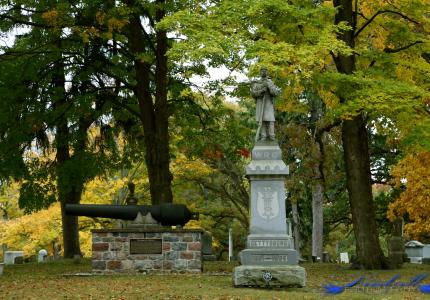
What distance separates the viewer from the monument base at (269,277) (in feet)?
41.9

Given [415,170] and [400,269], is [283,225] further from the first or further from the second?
[415,170]

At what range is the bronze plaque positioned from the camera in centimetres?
1719

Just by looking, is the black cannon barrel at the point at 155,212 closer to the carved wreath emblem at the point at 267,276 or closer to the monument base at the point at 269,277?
the monument base at the point at 269,277

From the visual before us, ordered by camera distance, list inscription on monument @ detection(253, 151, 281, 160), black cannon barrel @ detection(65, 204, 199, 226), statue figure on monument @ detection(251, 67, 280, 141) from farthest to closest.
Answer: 1. black cannon barrel @ detection(65, 204, 199, 226)
2. statue figure on monument @ detection(251, 67, 280, 141)
3. inscription on monument @ detection(253, 151, 281, 160)

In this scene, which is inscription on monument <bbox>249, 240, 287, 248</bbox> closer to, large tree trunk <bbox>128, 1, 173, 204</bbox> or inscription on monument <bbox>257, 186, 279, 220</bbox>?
inscription on monument <bbox>257, 186, 279, 220</bbox>

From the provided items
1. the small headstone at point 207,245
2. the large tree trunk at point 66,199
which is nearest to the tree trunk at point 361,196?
the small headstone at point 207,245

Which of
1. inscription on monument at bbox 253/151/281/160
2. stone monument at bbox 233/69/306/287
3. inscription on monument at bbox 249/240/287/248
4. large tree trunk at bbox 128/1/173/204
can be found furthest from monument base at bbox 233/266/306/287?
large tree trunk at bbox 128/1/173/204

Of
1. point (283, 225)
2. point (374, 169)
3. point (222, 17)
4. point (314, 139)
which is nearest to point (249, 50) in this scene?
point (222, 17)

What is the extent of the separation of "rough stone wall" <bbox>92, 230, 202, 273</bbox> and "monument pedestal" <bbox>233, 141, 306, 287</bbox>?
4080 millimetres

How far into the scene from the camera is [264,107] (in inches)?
538

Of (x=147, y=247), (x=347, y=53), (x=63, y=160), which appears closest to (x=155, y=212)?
(x=147, y=247)

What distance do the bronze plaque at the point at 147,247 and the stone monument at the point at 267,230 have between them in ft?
14.9

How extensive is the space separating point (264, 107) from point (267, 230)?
8.26ft

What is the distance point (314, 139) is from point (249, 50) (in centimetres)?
1274
